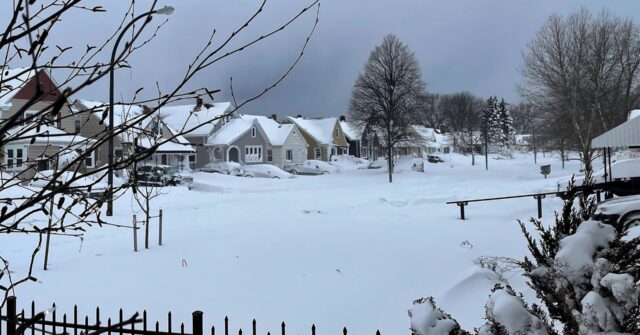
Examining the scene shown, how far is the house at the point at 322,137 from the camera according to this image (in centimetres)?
6338

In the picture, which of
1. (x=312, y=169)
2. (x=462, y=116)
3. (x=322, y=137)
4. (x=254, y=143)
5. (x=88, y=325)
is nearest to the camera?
(x=88, y=325)

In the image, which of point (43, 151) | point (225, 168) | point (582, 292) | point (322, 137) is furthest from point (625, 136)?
point (322, 137)

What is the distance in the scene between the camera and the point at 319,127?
6744 cm

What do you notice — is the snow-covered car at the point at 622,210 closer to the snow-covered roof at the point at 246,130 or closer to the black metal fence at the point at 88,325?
the black metal fence at the point at 88,325

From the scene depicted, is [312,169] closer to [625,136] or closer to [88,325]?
[625,136]

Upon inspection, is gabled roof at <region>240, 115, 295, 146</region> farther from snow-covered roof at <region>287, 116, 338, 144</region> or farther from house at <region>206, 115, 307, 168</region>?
snow-covered roof at <region>287, 116, 338, 144</region>

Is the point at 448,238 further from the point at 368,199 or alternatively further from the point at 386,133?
the point at 386,133

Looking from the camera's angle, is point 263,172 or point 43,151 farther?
point 263,172

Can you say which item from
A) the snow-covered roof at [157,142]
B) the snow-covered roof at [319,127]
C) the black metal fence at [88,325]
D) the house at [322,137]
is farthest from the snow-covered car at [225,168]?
the black metal fence at [88,325]

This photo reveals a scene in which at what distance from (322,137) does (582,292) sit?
204 feet

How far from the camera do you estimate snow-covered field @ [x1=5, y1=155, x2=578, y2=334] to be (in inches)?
253

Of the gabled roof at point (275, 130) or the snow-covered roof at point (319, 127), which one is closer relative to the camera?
the gabled roof at point (275, 130)

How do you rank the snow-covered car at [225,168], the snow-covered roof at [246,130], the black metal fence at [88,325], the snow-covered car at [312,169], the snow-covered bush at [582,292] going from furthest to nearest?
the snow-covered roof at [246,130] → the snow-covered car at [312,169] → the snow-covered car at [225,168] → the snow-covered bush at [582,292] → the black metal fence at [88,325]

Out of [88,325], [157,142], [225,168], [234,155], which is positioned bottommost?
[88,325]
